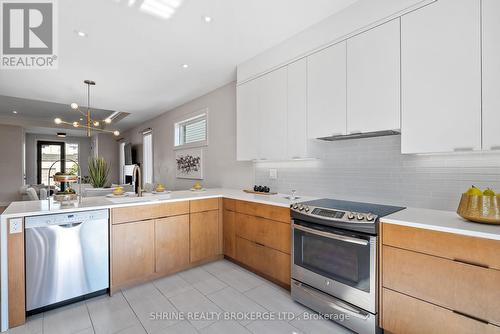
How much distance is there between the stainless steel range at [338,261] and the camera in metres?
1.70

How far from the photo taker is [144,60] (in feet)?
10.4

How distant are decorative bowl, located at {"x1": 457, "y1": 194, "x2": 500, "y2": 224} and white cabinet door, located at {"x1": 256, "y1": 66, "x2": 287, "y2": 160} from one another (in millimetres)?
1632

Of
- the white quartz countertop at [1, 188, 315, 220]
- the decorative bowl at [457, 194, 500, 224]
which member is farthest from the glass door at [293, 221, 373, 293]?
the decorative bowl at [457, 194, 500, 224]

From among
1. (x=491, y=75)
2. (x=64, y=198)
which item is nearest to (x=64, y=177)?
(x=64, y=198)

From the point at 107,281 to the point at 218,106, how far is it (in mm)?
2998

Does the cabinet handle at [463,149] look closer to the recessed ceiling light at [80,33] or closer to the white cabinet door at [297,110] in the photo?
the white cabinet door at [297,110]

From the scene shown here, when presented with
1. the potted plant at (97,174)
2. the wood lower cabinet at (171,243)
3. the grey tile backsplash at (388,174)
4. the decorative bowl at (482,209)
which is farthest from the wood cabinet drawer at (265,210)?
the potted plant at (97,174)

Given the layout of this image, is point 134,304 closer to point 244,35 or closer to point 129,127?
Result: point 244,35

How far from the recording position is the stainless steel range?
1698mm

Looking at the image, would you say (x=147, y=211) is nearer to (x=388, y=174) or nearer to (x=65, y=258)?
Answer: (x=65, y=258)

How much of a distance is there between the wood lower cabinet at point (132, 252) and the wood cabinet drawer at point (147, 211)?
58 mm

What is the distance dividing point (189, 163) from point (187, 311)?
3.29 meters

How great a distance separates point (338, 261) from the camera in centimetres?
188

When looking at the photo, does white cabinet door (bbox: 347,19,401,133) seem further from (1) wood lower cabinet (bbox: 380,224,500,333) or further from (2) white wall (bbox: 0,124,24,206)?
(2) white wall (bbox: 0,124,24,206)
